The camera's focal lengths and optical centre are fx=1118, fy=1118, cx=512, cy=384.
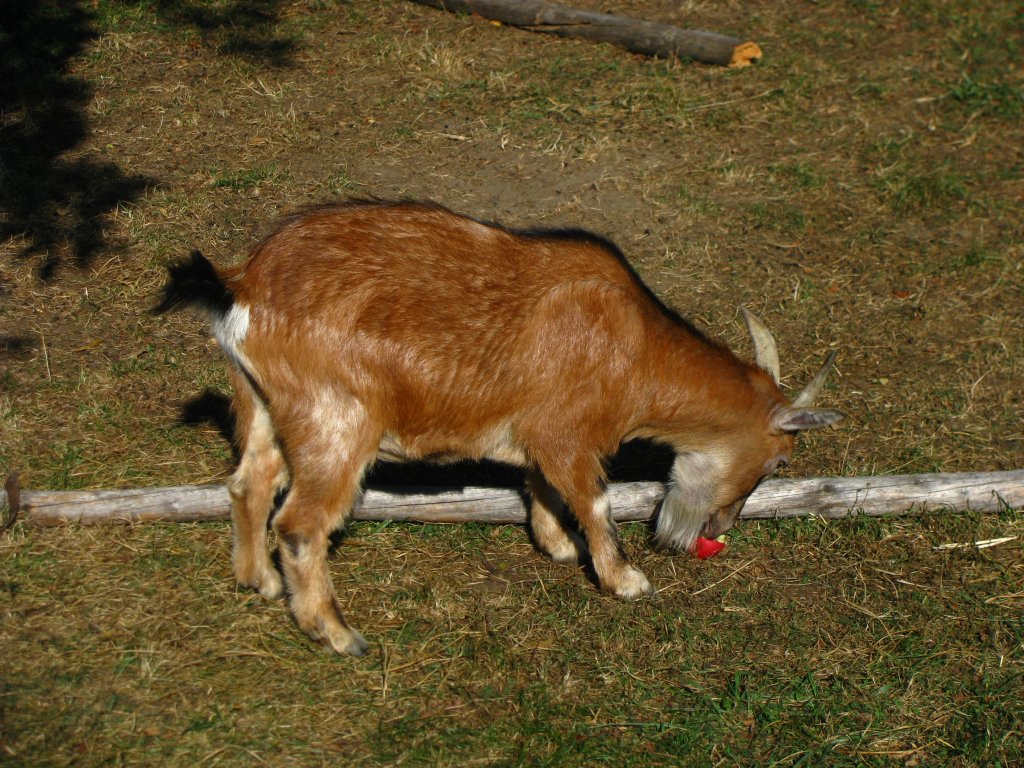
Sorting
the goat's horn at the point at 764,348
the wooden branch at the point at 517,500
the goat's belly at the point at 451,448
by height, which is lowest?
the wooden branch at the point at 517,500

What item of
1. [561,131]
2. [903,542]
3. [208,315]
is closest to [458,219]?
[208,315]

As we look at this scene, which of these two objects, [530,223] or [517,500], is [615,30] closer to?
[530,223]

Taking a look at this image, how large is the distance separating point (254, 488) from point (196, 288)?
2.93ft

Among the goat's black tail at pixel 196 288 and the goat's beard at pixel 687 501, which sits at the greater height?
the goat's black tail at pixel 196 288

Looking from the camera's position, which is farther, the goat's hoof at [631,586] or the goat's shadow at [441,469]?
the goat's shadow at [441,469]

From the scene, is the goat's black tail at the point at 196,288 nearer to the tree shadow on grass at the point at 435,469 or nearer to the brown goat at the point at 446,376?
the brown goat at the point at 446,376

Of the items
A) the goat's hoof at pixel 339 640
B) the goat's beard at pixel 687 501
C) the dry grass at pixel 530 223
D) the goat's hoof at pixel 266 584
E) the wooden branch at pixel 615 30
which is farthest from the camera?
the wooden branch at pixel 615 30

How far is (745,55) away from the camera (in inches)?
367

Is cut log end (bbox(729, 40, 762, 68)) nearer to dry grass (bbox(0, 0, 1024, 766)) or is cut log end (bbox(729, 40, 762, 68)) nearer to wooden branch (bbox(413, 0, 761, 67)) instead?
wooden branch (bbox(413, 0, 761, 67))

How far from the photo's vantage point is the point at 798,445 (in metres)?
6.09

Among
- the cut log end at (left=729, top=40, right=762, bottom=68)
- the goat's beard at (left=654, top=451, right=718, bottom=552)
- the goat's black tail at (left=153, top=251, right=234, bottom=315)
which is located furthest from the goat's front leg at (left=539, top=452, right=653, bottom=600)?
the cut log end at (left=729, top=40, right=762, bottom=68)

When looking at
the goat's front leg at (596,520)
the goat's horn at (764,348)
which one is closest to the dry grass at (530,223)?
the goat's front leg at (596,520)

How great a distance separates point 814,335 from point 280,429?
3791 mm

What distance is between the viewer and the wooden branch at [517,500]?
482 cm
